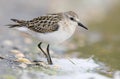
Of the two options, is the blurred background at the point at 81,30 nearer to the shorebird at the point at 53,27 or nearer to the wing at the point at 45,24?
the shorebird at the point at 53,27

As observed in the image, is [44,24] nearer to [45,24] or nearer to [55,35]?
[45,24]

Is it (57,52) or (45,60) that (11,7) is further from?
(45,60)

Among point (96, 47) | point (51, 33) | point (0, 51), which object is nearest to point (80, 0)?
point (96, 47)

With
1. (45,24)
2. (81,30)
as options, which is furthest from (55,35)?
(81,30)

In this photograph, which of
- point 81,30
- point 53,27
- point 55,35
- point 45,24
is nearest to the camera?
point 55,35

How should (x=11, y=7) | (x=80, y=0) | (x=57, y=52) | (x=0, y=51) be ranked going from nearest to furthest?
(x=0, y=51)
(x=57, y=52)
(x=11, y=7)
(x=80, y=0)

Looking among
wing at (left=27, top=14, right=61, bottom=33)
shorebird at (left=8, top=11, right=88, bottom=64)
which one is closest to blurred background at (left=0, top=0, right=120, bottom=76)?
shorebird at (left=8, top=11, right=88, bottom=64)

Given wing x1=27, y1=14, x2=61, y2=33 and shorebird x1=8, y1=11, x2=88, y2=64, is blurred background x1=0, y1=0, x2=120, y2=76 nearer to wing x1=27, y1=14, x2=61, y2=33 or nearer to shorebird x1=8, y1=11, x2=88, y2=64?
shorebird x1=8, y1=11, x2=88, y2=64

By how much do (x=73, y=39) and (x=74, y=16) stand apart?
4.66m

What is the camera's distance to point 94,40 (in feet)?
47.8

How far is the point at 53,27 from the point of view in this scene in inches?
→ 378

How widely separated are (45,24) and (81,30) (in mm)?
6183

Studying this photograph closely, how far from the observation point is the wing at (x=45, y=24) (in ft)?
31.6

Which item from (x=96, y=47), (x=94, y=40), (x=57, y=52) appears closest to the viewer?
(x=57, y=52)
